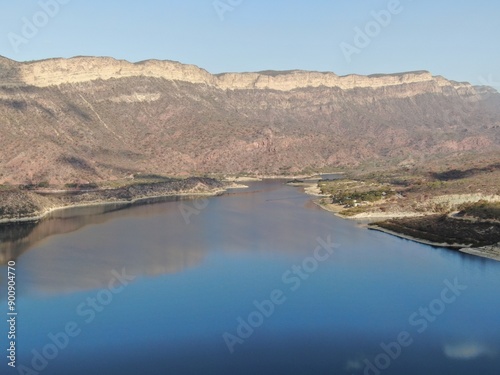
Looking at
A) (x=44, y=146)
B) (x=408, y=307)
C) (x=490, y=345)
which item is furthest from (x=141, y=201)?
(x=490, y=345)

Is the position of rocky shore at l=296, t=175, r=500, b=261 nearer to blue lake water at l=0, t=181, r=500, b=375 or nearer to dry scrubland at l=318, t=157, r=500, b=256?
dry scrubland at l=318, t=157, r=500, b=256

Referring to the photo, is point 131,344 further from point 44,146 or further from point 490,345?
point 44,146

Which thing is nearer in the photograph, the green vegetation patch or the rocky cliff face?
the green vegetation patch

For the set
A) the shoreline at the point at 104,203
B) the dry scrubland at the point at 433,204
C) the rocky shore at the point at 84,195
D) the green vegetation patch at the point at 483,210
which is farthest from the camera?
the rocky shore at the point at 84,195

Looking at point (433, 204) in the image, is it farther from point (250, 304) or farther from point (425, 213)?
point (250, 304)

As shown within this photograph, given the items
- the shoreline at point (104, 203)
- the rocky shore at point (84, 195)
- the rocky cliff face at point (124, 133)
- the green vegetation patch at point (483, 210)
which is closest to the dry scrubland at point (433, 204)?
the green vegetation patch at point (483, 210)

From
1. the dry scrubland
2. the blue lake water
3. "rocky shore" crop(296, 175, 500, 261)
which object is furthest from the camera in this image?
the dry scrubland

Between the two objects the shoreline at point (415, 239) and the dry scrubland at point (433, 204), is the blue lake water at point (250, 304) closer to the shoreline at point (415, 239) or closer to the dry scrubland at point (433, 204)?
the shoreline at point (415, 239)

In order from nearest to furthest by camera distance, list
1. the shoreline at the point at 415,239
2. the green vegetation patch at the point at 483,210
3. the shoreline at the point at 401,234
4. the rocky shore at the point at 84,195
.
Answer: the shoreline at the point at 401,234, the shoreline at the point at 415,239, the green vegetation patch at the point at 483,210, the rocky shore at the point at 84,195

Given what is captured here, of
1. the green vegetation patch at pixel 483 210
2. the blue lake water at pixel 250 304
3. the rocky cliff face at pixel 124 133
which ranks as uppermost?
the rocky cliff face at pixel 124 133

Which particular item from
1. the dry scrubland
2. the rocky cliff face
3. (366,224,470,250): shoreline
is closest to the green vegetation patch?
the dry scrubland
